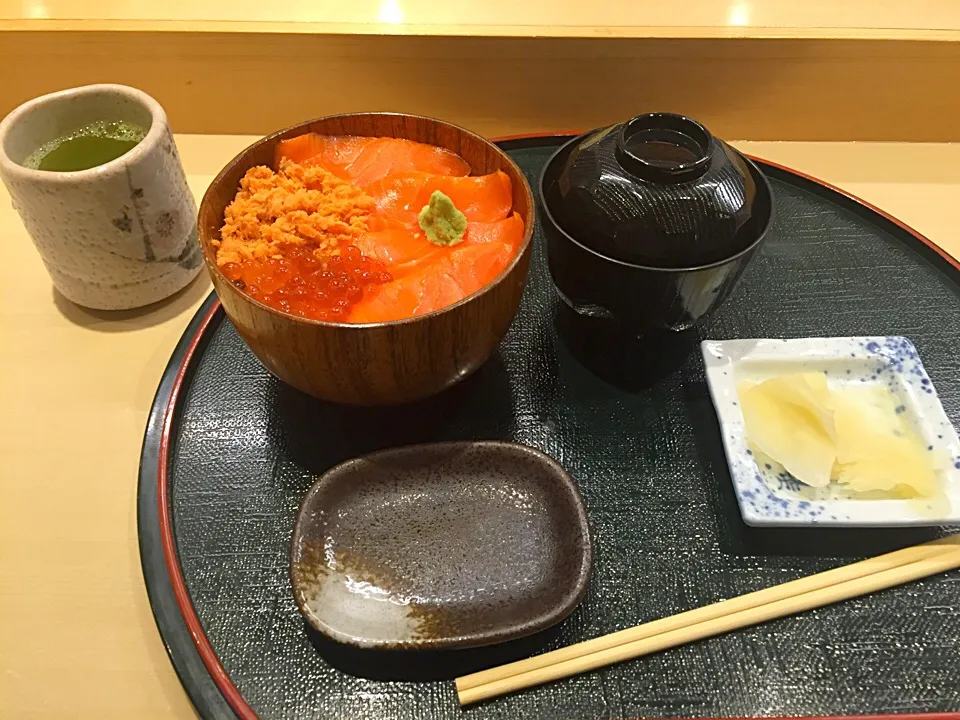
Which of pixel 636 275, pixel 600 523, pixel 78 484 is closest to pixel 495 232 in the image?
pixel 636 275

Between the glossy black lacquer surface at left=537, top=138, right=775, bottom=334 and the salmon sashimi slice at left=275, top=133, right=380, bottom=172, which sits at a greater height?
the salmon sashimi slice at left=275, top=133, right=380, bottom=172

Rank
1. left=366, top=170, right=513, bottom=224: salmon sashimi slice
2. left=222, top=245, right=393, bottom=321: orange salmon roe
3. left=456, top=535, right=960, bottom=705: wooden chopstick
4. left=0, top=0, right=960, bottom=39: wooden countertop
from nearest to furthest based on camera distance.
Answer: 1. left=456, top=535, right=960, bottom=705: wooden chopstick
2. left=222, top=245, right=393, bottom=321: orange salmon roe
3. left=366, top=170, right=513, bottom=224: salmon sashimi slice
4. left=0, top=0, right=960, bottom=39: wooden countertop

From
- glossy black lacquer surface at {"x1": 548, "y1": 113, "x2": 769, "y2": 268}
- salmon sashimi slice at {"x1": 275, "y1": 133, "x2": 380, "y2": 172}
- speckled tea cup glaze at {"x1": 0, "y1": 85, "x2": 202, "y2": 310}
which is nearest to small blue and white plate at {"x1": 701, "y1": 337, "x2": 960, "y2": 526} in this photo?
glossy black lacquer surface at {"x1": 548, "y1": 113, "x2": 769, "y2": 268}

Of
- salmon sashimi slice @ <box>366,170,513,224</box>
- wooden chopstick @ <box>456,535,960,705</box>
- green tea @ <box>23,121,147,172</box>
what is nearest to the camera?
wooden chopstick @ <box>456,535,960,705</box>

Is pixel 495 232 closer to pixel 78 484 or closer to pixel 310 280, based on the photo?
pixel 310 280

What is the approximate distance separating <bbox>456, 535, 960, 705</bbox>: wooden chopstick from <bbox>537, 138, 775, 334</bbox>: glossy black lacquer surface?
41 centimetres

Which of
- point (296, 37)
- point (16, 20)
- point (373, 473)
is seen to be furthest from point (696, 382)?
point (16, 20)

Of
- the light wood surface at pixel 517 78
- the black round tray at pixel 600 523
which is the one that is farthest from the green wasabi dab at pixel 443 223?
the light wood surface at pixel 517 78

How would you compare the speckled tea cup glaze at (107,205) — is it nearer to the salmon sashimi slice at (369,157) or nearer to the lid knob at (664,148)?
the salmon sashimi slice at (369,157)

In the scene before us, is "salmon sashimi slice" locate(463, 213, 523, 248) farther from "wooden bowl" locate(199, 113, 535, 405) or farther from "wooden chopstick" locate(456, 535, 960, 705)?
"wooden chopstick" locate(456, 535, 960, 705)

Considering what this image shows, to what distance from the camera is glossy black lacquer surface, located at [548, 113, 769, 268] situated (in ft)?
3.25

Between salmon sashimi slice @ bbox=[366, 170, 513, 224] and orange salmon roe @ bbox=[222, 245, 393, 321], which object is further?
salmon sashimi slice @ bbox=[366, 170, 513, 224]

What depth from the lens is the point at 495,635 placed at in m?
0.83

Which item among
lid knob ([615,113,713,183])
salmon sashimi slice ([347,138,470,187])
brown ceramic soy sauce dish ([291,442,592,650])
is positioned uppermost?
lid knob ([615,113,713,183])
